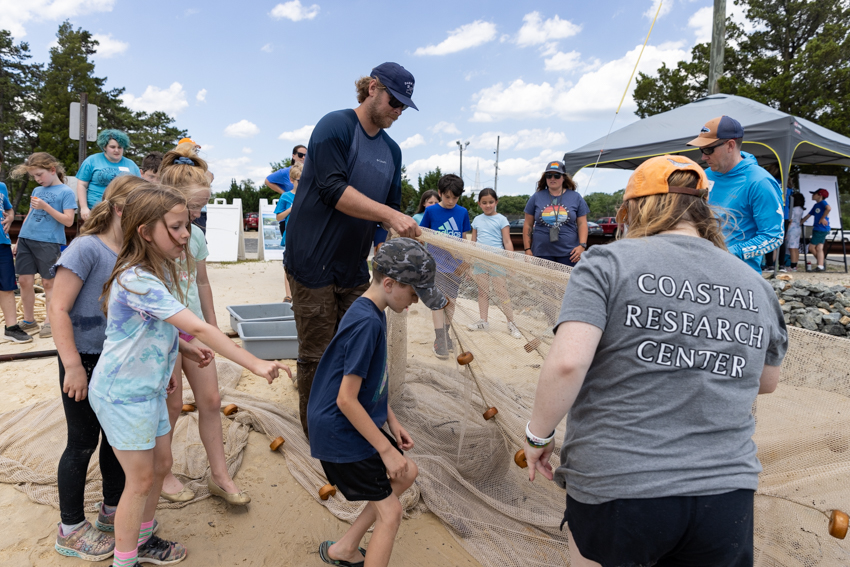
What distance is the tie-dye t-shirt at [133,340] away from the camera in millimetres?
1862

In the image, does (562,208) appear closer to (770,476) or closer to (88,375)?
(770,476)

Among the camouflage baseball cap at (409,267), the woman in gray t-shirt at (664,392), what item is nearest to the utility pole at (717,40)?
the camouflage baseball cap at (409,267)

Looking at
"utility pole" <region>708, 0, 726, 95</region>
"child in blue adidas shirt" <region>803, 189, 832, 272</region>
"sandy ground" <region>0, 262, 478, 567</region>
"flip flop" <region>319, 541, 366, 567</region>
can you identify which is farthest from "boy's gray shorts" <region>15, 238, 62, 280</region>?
"child in blue adidas shirt" <region>803, 189, 832, 272</region>

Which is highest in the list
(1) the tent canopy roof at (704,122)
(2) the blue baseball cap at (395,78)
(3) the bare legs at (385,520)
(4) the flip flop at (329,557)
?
(1) the tent canopy roof at (704,122)

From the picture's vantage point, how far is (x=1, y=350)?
4.94 metres

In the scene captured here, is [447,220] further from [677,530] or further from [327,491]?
[677,530]

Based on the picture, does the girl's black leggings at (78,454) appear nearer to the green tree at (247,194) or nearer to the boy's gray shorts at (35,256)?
the boy's gray shorts at (35,256)

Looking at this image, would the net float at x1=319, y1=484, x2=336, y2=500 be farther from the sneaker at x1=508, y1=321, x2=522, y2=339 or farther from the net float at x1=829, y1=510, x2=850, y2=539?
the net float at x1=829, y1=510, x2=850, y2=539

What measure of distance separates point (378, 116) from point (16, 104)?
41.0 meters

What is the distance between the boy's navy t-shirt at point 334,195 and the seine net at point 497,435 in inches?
16.1

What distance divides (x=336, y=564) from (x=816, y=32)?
1083 inches

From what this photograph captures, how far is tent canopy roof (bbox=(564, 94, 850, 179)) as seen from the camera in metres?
8.69

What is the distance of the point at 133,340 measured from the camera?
1.92 metres

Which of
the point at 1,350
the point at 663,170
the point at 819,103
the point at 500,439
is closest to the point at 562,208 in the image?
the point at 500,439
